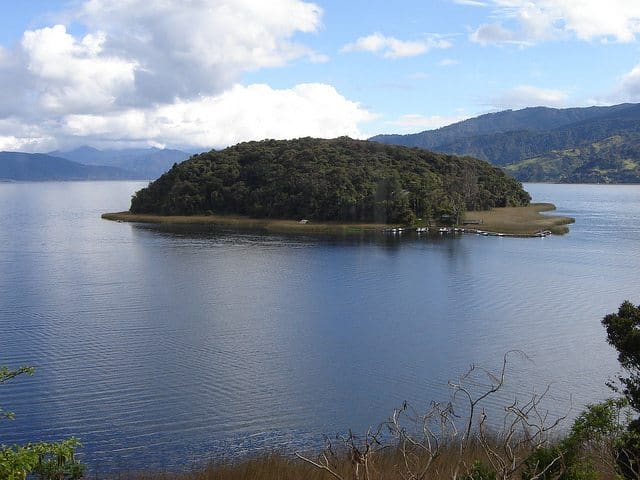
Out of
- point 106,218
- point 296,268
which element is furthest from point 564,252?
point 106,218

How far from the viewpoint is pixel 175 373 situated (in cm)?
2395

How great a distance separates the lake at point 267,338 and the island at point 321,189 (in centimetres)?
2820

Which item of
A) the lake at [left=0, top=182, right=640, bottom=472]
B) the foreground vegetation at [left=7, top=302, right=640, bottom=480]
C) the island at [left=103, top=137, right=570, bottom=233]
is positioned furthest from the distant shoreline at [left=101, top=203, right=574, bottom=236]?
the foreground vegetation at [left=7, top=302, right=640, bottom=480]

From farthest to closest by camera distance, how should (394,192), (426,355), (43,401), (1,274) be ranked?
(394,192), (1,274), (426,355), (43,401)

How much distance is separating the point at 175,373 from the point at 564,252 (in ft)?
154

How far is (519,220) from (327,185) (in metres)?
29.8

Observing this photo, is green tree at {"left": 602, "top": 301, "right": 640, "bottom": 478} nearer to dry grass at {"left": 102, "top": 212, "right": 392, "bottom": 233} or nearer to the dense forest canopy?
dry grass at {"left": 102, "top": 212, "right": 392, "bottom": 233}

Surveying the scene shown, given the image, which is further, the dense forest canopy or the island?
the dense forest canopy

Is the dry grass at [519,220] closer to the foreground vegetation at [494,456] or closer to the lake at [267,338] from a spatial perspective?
the lake at [267,338]

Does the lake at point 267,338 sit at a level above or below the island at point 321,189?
below

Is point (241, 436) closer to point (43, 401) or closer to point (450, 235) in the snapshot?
point (43, 401)

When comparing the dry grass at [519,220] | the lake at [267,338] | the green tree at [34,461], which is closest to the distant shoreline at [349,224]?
the dry grass at [519,220]

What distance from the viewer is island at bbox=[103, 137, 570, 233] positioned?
86625mm

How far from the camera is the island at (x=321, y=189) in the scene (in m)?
86.6
